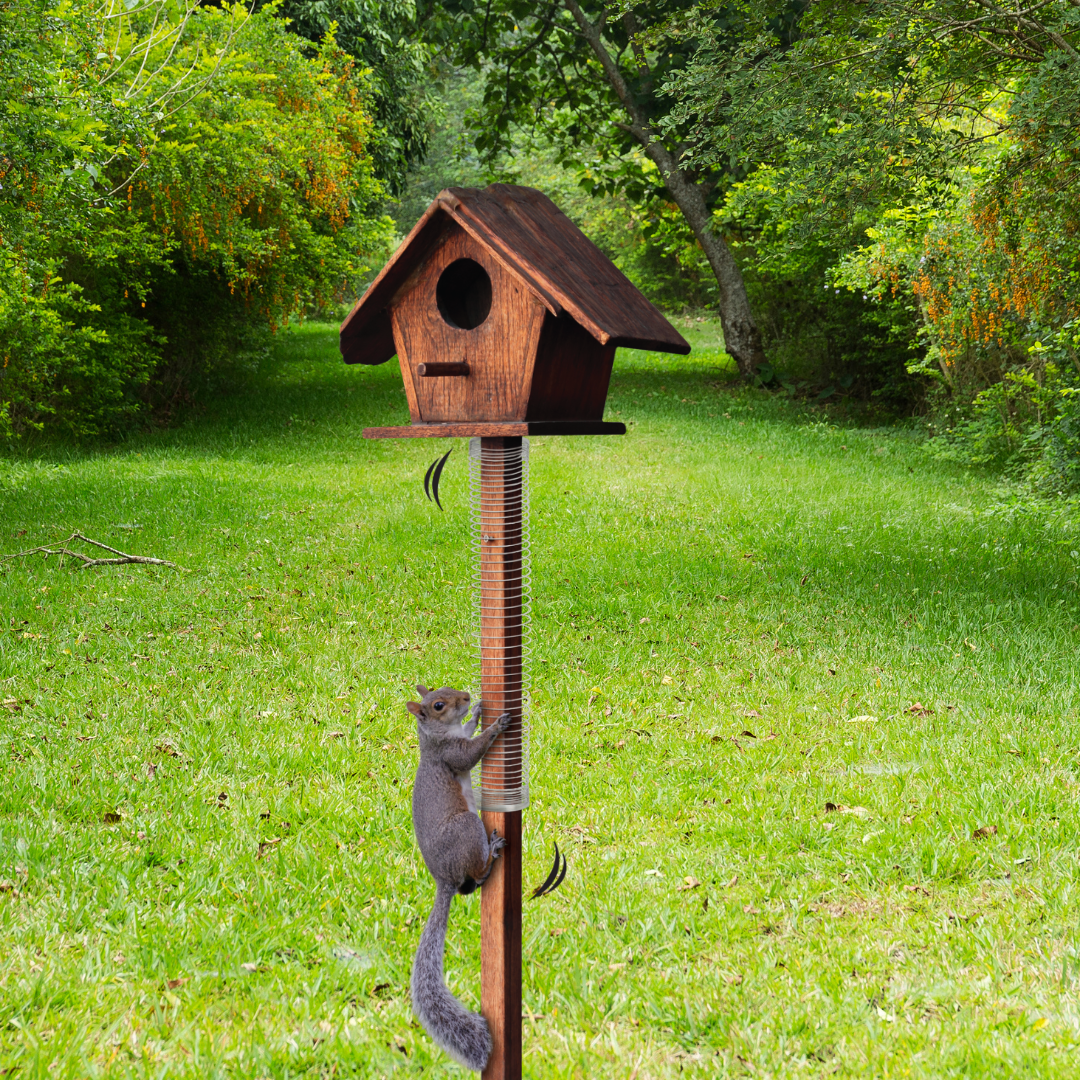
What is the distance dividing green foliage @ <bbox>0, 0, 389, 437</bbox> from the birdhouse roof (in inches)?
239

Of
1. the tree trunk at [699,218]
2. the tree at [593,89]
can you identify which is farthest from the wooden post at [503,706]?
the tree trunk at [699,218]

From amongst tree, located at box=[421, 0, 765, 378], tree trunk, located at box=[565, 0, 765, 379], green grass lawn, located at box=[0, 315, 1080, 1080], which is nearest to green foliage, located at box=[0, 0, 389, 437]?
tree, located at box=[421, 0, 765, 378]

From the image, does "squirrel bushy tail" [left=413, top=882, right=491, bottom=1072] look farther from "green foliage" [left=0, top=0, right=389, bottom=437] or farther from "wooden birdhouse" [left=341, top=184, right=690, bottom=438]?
"green foliage" [left=0, top=0, right=389, bottom=437]

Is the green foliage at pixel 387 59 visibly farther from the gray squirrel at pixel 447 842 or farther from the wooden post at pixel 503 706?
the gray squirrel at pixel 447 842

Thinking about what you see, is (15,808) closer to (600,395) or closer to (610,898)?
(610,898)

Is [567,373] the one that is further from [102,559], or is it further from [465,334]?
[102,559]

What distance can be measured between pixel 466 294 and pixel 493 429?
21.8 inches

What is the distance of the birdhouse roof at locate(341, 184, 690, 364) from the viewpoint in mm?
2498

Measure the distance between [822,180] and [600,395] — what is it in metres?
4.78

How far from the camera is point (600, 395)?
2.98 m

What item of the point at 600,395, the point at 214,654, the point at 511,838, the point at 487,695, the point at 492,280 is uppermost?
the point at 492,280

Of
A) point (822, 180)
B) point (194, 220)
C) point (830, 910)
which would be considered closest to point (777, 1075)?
point (830, 910)

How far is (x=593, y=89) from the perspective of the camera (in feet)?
60.4

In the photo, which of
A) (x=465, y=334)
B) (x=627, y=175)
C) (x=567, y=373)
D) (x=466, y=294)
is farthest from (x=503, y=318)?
(x=627, y=175)
